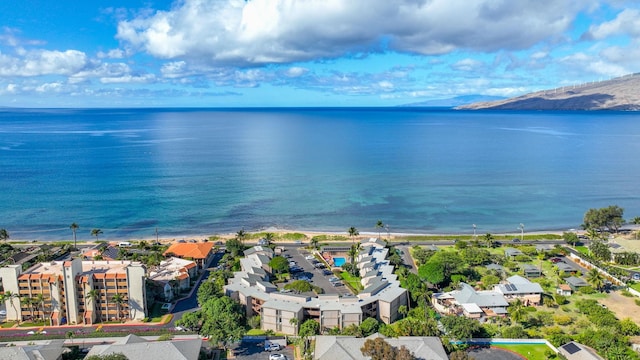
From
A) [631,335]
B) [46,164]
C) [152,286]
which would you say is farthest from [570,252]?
[46,164]

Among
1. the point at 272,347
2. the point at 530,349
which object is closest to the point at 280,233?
the point at 272,347

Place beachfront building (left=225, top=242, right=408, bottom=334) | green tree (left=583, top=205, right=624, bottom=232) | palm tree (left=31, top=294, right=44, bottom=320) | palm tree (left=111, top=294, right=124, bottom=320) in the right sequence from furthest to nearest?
green tree (left=583, top=205, right=624, bottom=232) < palm tree (left=111, top=294, right=124, bottom=320) < palm tree (left=31, top=294, right=44, bottom=320) < beachfront building (left=225, top=242, right=408, bottom=334)

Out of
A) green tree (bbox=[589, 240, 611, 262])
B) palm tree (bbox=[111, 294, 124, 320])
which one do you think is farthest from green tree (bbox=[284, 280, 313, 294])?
green tree (bbox=[589, 240, 611, 262])

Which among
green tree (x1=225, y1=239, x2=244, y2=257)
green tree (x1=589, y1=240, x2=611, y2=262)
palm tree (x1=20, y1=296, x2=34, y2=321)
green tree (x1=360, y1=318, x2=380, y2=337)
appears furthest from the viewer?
green tree (x1=225, y1=239, x2=244, y2=257)

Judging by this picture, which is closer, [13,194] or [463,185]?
[13,194]

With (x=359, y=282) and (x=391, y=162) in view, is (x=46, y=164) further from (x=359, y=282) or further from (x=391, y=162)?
(x=359, y=282)

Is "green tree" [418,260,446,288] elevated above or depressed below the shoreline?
above

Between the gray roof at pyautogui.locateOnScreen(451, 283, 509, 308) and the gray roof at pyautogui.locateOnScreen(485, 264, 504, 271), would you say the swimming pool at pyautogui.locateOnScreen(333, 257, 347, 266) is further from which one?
the gray roof at pyautogui.locateOnScreen(485, 264, 504, 271)

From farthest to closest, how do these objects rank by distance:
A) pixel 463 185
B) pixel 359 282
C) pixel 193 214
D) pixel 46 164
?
pixel 46 164 → pixel 463 185 → pixel 193 214 → pixel 359 282
